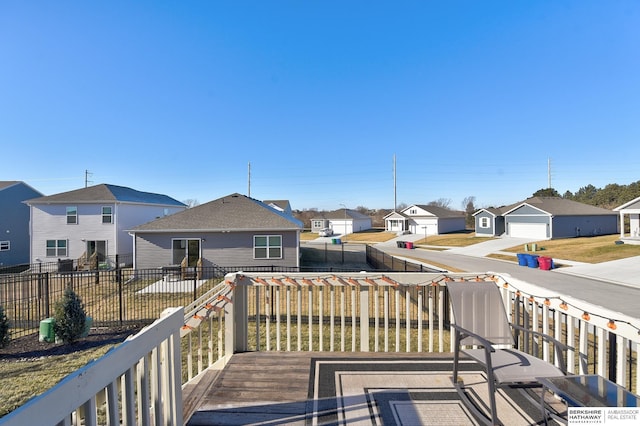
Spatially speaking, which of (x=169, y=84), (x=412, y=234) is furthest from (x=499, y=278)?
(x=412, y=234)

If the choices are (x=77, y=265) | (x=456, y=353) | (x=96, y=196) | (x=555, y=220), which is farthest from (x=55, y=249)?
(x=555, y=220)

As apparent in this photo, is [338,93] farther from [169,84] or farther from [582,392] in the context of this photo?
[582,392]

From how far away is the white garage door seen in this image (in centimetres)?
2689

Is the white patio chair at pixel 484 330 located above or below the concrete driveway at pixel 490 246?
above

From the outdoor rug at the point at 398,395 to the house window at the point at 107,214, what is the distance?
19.3m

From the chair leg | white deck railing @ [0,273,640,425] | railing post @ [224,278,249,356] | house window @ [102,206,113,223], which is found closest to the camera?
white deck railing @ [0,273,640,425]

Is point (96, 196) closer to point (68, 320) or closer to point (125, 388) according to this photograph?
point (68, 320)

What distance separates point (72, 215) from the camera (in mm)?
17969

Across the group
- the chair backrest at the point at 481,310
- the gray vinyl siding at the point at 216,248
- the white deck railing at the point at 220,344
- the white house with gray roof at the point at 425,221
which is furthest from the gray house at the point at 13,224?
the white house with gray roof at the point at 425,221

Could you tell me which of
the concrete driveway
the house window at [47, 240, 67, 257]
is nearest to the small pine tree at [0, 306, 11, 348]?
the house window at [47, 240, 67, 257]

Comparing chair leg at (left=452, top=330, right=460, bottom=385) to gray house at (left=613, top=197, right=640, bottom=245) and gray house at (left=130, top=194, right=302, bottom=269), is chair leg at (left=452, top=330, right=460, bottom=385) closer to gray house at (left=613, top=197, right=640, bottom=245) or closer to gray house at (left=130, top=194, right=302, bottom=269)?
gray house at (left=130, top=194, right=302, bottom=269)

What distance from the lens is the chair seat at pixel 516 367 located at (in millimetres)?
2164

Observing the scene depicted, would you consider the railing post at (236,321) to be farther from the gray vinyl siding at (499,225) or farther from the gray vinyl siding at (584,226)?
the gray vinyl siding at (499,225)

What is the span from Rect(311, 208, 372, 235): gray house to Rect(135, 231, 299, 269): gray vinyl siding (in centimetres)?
3381
